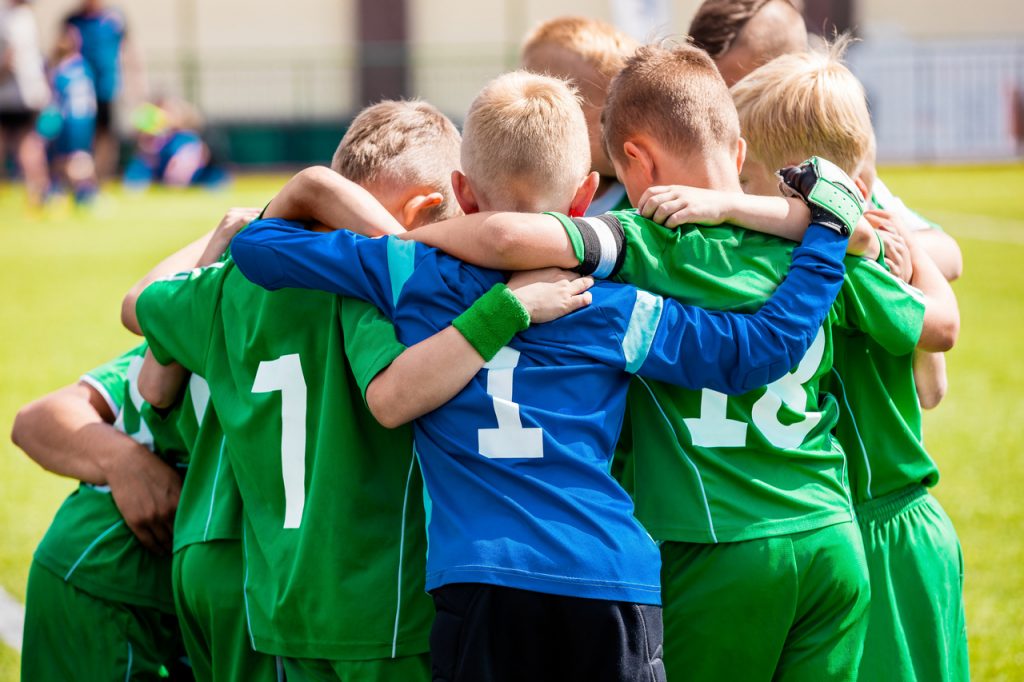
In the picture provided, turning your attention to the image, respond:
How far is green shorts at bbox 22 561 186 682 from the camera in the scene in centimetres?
279

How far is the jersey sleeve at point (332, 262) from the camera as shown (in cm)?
219

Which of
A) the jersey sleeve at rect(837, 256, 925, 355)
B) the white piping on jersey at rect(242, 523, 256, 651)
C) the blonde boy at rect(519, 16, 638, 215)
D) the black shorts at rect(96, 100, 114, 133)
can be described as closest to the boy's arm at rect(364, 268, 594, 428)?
the white piping on jersey at rect(242, 523, 256, 651)

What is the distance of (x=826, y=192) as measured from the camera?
7.40ft

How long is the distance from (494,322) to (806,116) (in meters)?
0.85

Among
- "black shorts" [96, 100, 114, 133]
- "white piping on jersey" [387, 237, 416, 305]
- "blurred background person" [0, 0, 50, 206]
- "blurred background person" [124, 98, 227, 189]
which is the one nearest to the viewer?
"white piping on jersey" [387, 237, 416, 305]

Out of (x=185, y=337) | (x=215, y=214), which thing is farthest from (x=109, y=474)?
(x=215, y=214)

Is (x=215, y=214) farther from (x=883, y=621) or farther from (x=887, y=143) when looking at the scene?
(x=883, y=621)

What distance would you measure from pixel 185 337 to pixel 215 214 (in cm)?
1335

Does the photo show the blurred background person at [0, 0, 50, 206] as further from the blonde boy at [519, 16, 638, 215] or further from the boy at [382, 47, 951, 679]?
the boy at [382, 47, 951, 679]

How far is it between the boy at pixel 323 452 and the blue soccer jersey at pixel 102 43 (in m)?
17.4

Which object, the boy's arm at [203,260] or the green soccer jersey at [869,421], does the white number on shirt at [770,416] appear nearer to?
the green soccer jersey at [869,421]

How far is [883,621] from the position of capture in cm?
252

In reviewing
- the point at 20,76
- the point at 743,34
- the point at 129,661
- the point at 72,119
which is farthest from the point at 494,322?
the point at 20,76

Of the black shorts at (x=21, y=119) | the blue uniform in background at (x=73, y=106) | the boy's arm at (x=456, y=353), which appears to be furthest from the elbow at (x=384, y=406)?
the black shorts at (x=21, y=119)
